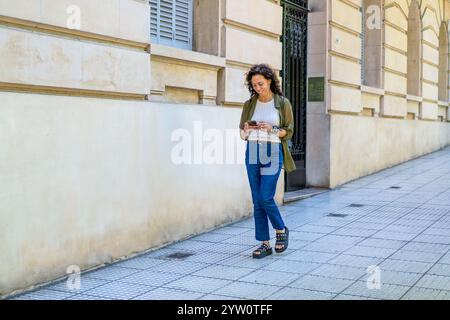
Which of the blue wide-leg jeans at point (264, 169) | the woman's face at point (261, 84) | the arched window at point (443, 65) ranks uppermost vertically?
the arched window at point (443, 65)

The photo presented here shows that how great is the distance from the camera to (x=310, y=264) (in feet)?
20.7

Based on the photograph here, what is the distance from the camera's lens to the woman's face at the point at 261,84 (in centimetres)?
641

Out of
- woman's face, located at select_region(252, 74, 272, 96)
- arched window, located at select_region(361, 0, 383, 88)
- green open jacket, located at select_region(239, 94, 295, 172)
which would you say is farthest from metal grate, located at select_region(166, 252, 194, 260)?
arched window, located at select_region(361, 0, 383, 88)

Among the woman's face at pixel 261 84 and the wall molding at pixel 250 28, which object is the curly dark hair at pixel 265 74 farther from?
the wall molding at pixel 250 28

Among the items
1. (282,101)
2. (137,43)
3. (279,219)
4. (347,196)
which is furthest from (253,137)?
(347,196)

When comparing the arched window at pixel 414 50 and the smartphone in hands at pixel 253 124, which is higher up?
the arched window at pixel 414 50

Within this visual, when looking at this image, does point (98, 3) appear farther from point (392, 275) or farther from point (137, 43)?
point (392, 275)

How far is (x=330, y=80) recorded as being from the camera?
11883 millimetres

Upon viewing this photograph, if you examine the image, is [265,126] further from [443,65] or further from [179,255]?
[443,65]

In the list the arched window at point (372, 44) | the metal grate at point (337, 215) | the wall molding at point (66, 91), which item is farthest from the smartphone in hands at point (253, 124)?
the arched window at point (372, 44)

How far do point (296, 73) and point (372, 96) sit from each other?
3.14 meters

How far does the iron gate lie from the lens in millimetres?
11242

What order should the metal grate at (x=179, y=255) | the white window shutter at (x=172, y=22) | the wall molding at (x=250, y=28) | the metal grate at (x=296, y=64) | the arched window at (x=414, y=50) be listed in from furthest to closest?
the arched window at (x=414, y=50)
the metal grate at (x=296, y=64)
the wall molding at (x=250, y=28)
the white window shutter at (x=172, y=22)
the metal grate at (x=179, y=255)

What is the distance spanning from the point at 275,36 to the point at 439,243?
4.28 meters
